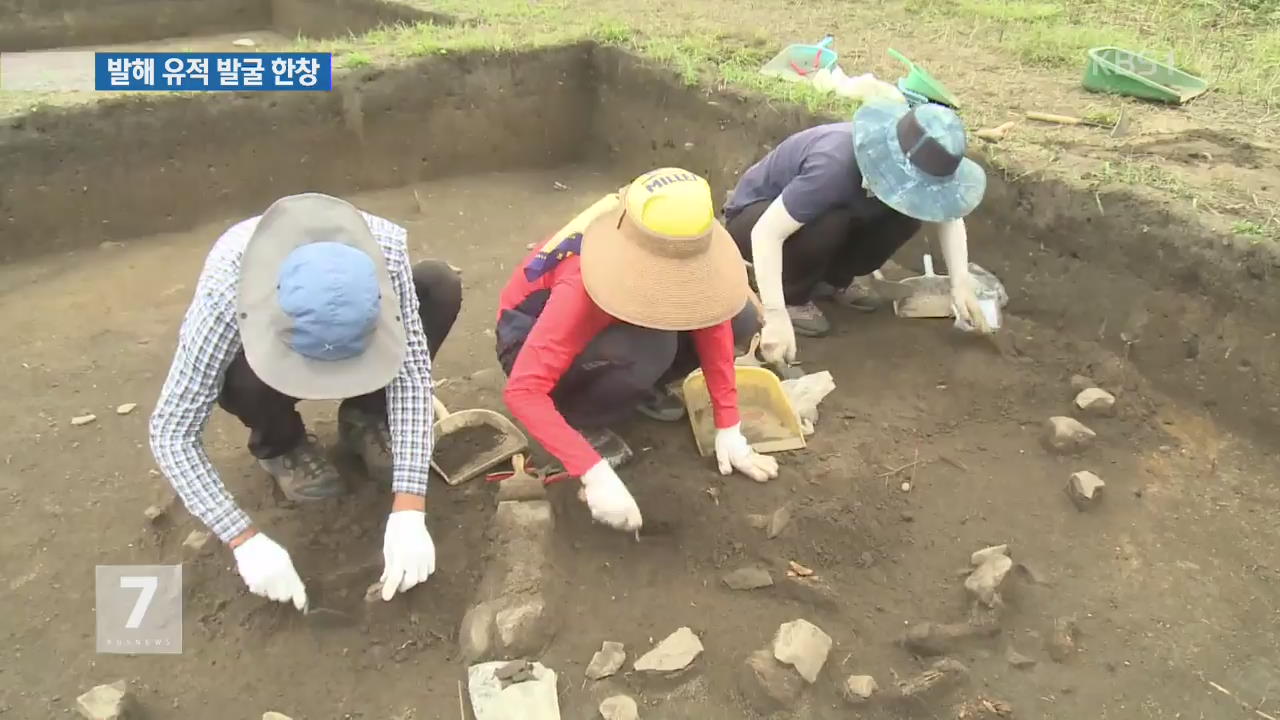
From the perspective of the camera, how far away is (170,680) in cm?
196

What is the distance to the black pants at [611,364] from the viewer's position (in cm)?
229

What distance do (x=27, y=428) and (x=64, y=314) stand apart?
820 millimetres

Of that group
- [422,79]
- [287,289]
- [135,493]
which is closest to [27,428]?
[135,493]

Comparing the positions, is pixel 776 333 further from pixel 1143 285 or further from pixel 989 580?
pixel 1143 285

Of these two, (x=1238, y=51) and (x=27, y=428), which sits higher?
(x=1238, y=51)

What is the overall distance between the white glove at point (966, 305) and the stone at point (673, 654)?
1506 mm

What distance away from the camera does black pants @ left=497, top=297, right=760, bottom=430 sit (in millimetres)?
2289

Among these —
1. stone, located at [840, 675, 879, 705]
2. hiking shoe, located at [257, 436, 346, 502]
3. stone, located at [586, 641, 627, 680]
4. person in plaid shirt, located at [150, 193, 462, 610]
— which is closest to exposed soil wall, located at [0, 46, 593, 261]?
hiking shoe, located at [257, 436, 346, 502]

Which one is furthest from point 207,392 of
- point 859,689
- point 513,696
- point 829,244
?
point 829,244

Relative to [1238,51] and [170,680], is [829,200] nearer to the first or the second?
[170,680]

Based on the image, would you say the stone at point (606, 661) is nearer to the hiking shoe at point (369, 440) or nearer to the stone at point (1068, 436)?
the hiking shoe at point (369, 440)

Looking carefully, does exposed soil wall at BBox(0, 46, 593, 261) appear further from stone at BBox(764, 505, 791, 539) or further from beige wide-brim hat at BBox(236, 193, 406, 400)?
stone at BBox(764, 505, 791, 539)

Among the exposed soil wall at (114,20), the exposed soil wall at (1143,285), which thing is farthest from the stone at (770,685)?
the exposed soil wall at (114,20)

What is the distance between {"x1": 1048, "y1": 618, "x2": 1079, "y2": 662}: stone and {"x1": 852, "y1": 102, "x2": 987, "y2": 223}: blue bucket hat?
115cm
